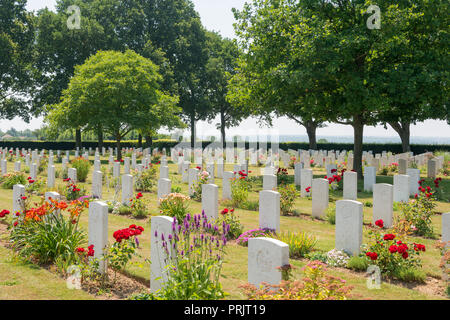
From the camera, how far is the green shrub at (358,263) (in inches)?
252

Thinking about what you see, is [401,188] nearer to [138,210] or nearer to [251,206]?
[251,206]

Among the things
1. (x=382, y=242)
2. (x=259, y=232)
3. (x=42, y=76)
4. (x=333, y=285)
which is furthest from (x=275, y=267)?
(x=42, y=76)

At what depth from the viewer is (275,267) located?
429 centimetres

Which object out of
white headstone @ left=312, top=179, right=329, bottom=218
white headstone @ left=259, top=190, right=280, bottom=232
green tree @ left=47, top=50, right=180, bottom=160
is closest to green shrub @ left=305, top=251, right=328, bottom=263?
white headstone @ left=259, top=190, right=280, bottom=232

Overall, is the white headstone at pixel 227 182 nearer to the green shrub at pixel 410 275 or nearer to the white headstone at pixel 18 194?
the white headstone at pixel 18 194

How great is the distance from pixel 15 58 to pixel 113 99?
755 inches

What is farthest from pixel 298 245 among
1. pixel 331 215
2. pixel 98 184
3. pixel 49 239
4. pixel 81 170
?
pixel 81 170

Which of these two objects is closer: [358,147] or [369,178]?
[369,178]

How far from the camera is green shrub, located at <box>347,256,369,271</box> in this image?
21.0 ft

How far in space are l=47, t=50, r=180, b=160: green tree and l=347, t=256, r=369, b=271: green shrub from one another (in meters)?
24.2

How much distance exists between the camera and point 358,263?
21.1ft

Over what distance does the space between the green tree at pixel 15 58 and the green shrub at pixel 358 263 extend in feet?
138

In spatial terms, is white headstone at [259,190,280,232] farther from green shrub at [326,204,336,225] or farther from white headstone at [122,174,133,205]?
white headstone at [122,174,133,205]
